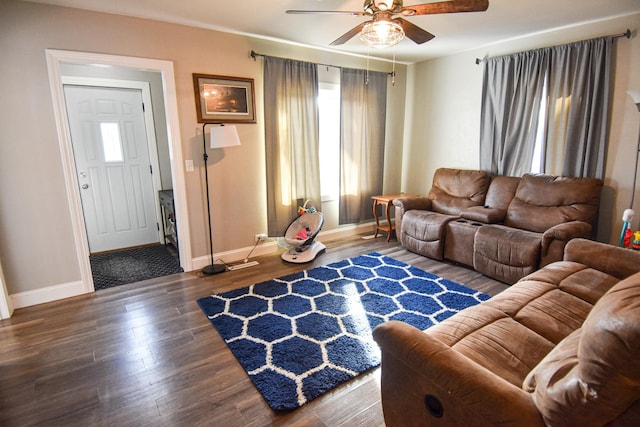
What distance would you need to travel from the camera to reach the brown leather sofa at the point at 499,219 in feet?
10.2

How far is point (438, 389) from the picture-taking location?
1.26 metres

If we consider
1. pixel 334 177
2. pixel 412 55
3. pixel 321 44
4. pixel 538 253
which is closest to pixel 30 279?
pixel 334 177

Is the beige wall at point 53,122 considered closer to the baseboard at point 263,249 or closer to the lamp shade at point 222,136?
the baseboard at point 263,249

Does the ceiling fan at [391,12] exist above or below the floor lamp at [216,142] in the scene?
above

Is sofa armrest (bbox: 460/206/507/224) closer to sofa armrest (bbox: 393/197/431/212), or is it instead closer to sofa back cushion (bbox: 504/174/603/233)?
sofa back cushion (bbox: 504/174/603/233)

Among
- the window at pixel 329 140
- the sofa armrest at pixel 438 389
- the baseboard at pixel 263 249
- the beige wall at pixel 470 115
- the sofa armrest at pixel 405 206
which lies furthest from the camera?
the window at pixel 329 140

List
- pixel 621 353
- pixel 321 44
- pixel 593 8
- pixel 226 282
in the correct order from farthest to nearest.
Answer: pixel 321 44
pixel 226 282
pixel 593 8
pixel 621 353

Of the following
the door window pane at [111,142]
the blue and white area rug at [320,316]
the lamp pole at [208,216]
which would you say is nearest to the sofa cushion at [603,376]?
the blue and white area rug at [320,316]

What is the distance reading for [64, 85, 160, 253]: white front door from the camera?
4086 mm

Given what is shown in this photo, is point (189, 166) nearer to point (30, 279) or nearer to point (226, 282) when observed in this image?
point (226, 282)

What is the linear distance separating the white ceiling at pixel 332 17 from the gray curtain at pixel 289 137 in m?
0.38

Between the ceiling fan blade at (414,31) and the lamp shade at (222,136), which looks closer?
the ceiling fan blade at (414,31)

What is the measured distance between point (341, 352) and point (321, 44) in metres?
3.54

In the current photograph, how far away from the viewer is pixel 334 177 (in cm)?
488
